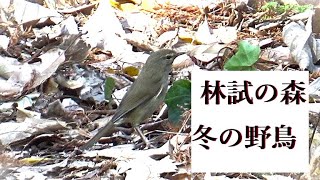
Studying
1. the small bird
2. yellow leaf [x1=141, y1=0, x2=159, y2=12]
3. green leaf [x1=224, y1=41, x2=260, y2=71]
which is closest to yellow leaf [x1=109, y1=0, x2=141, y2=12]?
yellow leaf [x1=141, y1=0, x2=159, y2=12]

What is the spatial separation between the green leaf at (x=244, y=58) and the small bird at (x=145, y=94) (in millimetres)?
131

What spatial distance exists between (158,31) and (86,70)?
0.19 meters

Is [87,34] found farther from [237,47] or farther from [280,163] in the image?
[280,163]

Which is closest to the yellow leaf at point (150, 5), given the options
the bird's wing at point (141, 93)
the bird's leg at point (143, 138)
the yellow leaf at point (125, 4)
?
the yellow leaf at point (125, 4)

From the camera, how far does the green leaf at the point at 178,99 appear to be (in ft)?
9.77

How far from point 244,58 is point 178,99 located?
0.18m

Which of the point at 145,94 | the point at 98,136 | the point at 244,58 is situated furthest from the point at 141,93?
the point at 244,58

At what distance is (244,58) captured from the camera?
297 centimetres

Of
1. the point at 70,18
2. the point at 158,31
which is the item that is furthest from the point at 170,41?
the point at 70,18

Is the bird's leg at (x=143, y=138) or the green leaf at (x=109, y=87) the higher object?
the green leaf at (x=109, y=87)

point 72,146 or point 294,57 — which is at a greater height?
point 294,57

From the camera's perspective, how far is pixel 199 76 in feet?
9.77

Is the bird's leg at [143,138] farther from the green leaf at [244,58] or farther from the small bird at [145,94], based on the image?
the green leaf at [244,58]

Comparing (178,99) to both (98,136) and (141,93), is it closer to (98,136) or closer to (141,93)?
(141,93)
